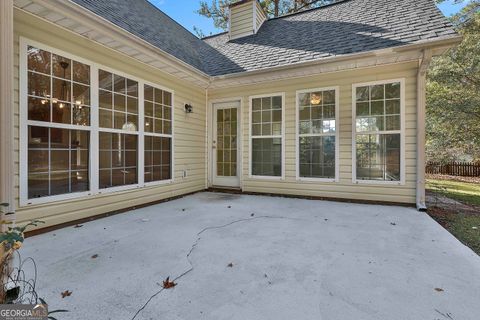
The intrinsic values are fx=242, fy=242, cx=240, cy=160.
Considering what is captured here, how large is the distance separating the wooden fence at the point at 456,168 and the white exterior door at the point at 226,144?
11404mm

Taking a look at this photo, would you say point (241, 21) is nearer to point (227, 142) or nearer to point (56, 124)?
point (227, 142)

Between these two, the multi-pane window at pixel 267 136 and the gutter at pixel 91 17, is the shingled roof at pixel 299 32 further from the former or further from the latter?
the multi-pane window at pixel 267 136

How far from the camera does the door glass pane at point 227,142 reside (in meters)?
6.38

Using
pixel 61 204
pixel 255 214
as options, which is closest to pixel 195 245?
pixel 255 214

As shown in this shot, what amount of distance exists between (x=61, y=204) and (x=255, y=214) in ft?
9.38

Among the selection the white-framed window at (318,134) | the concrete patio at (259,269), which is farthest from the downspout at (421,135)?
the white-framed window at (318,134)

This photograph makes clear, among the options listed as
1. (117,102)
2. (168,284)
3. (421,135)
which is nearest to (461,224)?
(421,135)

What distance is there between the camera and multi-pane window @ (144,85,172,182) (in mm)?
4766

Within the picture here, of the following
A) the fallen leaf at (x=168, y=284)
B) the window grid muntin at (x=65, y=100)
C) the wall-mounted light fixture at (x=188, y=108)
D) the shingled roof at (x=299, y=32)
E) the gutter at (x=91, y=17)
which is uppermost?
the shingled roof at (x=299, y=32)

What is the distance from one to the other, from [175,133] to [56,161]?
96.4 inches

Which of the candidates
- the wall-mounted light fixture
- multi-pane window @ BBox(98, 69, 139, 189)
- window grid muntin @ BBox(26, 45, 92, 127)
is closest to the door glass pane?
the wall-mounted light fixture

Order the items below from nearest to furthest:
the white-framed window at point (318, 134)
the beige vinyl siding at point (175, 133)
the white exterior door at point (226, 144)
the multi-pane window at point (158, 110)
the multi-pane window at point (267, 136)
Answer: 1. the beige vinyl siding at point (175, 133)
2. the multi-pane window at point (158, 110)
3. the white-framed window at point (318, 134)
4. the multi-pane window at point (267, 136)
5. the white exterior door at point (226, 144)

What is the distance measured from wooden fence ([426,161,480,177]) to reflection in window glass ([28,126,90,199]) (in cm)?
1478

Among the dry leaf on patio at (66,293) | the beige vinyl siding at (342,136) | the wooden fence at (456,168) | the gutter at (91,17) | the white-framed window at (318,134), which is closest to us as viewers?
the dry leaf on patio at (66,293)
